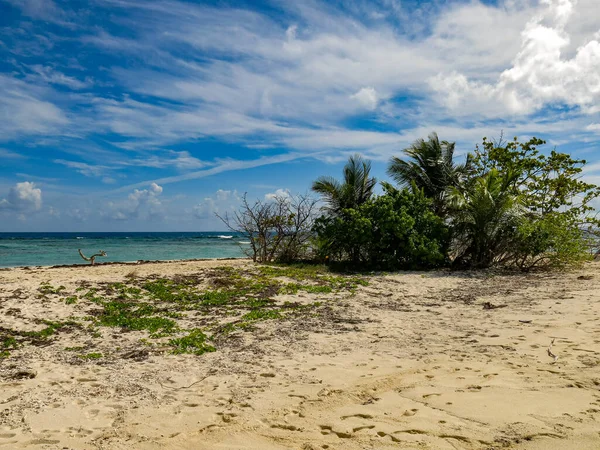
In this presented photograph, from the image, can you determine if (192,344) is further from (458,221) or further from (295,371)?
(458,221)

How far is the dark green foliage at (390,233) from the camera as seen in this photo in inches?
635

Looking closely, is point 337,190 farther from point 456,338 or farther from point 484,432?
point 484,432

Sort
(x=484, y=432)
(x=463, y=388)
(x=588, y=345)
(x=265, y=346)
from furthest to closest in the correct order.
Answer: (x=265, y=346), (x=588, y=345), (x=463, y=388), (x=484, y=432)

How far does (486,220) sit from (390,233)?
3414mm

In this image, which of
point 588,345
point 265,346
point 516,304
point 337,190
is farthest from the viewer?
point 337,190

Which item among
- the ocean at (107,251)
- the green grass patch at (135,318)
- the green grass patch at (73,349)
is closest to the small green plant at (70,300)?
the green grass patch at (135,318)

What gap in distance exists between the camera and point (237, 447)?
360 cm

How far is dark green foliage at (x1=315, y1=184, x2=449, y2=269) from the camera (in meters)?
16.1

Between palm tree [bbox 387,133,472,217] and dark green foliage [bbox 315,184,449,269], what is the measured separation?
96.8 inches

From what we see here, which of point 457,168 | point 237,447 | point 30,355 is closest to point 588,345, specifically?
point 237,447

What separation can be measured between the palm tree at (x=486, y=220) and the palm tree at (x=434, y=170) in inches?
75.8

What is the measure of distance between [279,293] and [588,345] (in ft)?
21.4

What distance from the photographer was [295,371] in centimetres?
554

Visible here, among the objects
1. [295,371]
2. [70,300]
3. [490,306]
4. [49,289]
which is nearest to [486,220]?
[490,306]
